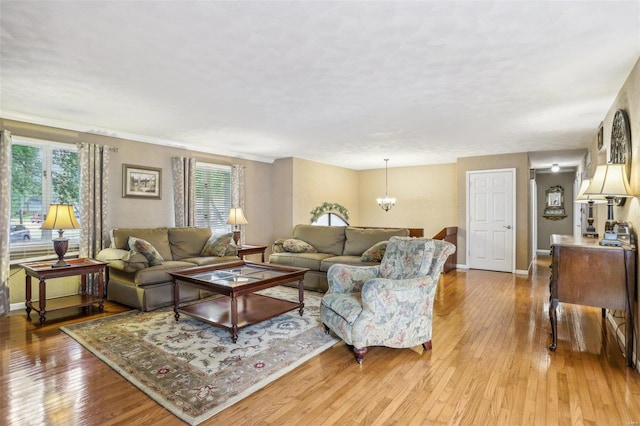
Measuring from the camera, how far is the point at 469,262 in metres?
→ 7.31

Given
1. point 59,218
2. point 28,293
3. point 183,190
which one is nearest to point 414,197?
point 183,190

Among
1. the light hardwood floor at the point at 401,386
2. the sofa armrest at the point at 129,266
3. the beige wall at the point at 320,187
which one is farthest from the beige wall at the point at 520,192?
the sofa armrest at the point at 129,266

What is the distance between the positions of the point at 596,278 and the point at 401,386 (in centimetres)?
194

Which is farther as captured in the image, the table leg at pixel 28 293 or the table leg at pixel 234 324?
the table leg at pixel 28 293

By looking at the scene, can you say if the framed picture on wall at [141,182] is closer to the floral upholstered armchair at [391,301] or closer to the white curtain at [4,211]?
the white curtain at [4,211]

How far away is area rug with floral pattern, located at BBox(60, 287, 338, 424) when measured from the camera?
226cm

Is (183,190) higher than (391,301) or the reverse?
higher

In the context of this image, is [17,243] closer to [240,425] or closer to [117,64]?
[117,64]

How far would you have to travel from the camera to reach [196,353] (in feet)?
9.51

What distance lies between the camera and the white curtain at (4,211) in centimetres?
403

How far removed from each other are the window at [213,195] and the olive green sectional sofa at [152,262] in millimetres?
Answer: 875

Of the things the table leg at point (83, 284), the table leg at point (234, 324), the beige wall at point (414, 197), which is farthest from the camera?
the beige wall at point (414, 197)

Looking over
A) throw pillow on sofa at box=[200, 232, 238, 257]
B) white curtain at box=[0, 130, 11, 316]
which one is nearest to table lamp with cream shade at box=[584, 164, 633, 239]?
throw pillow on sofa at box=[200, 232, 238, 257]

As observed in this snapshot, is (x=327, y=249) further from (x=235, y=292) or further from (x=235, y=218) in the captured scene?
(x=235, y=292)
